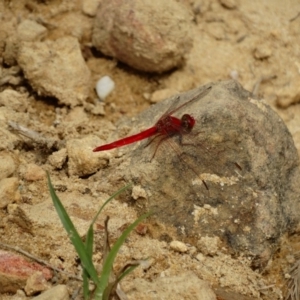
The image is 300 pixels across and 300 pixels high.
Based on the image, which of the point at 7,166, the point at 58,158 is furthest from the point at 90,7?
the point at 7,166

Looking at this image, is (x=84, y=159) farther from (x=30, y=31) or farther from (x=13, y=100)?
(x=30, y=31)

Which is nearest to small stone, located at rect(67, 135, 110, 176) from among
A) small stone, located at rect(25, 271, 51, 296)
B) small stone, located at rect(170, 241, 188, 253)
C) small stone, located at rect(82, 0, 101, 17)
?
small stone, located at rect(170, 241, 188, 253)

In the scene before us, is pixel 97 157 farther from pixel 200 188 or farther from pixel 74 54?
pixel 74 54

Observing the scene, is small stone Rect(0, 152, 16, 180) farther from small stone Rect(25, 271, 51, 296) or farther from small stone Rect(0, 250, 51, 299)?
small stone Rect(25, 271, 51, 296)

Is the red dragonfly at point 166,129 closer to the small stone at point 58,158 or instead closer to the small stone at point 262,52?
the small stone at point 58,158

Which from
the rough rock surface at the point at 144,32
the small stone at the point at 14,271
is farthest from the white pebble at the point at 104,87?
the small stone at the point at 14,271

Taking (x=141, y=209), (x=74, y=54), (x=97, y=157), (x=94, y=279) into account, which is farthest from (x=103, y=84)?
(x=94, y=279)
